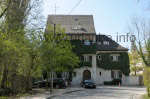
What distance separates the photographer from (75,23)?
4644cm

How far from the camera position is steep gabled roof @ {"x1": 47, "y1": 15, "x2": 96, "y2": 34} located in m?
44.2

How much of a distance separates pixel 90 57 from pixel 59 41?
1280cm

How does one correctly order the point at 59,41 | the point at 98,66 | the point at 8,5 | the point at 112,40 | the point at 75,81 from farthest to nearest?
the point at 112,40 < the point at 98,66 < the point at 75,81 < the point at 59,41 < the point at 8,5

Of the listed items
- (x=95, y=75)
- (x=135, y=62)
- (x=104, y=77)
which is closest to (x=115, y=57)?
(x=104, y=77)

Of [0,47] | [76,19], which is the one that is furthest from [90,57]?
[0,47]

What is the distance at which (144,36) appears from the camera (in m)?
42.7

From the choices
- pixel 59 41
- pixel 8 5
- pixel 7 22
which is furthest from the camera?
pixel 59 41

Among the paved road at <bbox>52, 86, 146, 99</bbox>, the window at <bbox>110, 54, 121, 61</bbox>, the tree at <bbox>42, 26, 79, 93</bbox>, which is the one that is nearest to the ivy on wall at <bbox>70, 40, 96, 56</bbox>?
the window at <bbox>110, 54, 121, 61</bbox>

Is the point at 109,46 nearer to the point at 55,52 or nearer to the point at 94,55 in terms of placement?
the point at 94,55

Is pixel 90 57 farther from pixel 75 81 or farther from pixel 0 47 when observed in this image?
pixel 0 47

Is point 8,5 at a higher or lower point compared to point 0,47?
higher

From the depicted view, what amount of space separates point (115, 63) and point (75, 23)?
38.9 ft

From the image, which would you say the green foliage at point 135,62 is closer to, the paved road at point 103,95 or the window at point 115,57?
the window at point 115,57

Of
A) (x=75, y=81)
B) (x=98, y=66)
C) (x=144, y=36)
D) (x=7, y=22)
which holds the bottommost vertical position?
(x=75, y=81)
